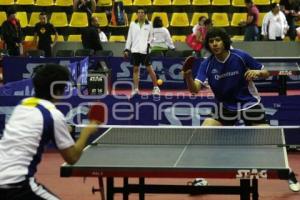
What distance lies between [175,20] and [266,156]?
14.2m

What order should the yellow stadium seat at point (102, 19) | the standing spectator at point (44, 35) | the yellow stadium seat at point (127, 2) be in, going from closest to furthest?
the standing spectator at point (44, 35)
the yellow stadium seat at point (102, 19)
the yellow stadium seat at point (127, 2)

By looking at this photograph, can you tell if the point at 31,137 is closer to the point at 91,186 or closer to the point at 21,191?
the point at 21,191

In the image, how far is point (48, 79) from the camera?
13.1 ft

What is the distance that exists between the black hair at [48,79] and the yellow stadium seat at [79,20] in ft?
49.4

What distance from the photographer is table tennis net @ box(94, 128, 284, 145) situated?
559 centimetres

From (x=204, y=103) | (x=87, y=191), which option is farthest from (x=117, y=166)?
(x=204, y=103)

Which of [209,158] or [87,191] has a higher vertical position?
[209,158]

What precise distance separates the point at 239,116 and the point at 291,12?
462 inches

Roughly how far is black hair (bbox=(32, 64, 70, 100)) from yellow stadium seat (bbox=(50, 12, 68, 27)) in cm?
1527

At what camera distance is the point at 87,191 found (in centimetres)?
714

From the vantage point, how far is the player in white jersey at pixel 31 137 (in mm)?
3898

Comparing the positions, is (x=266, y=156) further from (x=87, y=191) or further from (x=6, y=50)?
(x=6, y=50)

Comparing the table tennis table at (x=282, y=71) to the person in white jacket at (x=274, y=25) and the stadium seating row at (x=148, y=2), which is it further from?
the stadium seating row at (x=148, y=2)

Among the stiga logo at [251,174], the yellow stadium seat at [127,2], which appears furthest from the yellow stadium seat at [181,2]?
the stiga logo at [251,174]
